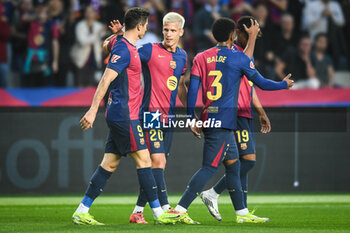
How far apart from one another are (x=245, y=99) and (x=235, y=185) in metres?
1.17

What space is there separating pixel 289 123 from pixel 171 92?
15.7ft

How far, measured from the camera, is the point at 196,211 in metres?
9.39

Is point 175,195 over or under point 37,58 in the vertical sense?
under

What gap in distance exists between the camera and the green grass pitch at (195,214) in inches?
276

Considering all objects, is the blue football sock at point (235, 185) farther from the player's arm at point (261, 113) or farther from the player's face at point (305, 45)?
the player's face at point (305, 45)

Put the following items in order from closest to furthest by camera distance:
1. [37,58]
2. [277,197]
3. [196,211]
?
[196,211], [277,197], [37,58]

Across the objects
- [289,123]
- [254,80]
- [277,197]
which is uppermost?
[254,80]

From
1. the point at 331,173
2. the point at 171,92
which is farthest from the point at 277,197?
the point at 171,92

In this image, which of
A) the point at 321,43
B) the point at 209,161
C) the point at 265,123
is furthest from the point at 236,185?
the point at 321,43

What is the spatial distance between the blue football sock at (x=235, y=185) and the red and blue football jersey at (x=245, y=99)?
0.80 m

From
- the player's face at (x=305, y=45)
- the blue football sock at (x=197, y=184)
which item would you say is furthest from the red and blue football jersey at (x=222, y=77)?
the player's face at (x=305, y=45)

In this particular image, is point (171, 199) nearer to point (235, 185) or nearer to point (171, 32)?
point (235, 185)

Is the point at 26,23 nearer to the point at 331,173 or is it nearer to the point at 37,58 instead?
the point at 37,58

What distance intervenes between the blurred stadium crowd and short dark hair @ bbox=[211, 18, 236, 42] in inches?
244
